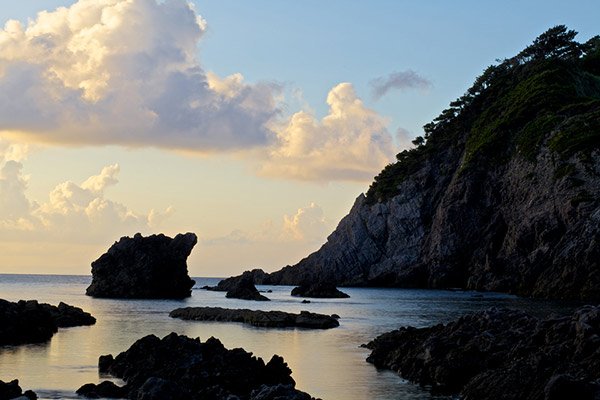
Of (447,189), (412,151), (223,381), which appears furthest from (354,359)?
(412,151)

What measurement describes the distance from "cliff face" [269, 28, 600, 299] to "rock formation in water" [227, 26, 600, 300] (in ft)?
0.82

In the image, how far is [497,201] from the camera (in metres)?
133

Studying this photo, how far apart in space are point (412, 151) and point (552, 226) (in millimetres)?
61514

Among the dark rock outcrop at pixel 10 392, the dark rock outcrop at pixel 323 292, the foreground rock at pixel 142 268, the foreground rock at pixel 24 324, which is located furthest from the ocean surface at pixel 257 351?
the dark rock outcrop at pixel 323 292

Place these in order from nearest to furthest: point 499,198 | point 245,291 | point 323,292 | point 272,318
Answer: point 272,318 → point 245,291 → point 323,292 → point 499,198

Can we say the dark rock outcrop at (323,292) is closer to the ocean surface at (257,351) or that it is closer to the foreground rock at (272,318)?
the ocean surface at (257,351)

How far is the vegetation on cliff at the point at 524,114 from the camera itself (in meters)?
119

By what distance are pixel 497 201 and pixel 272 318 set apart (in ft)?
286

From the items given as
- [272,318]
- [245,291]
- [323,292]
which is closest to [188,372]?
[272,318]

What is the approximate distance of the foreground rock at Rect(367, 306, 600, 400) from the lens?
74.0 ft

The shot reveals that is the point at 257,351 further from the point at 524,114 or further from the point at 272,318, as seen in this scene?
the point at 524,114

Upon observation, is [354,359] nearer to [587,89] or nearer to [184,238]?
[184,238]

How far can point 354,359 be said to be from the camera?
3684cm

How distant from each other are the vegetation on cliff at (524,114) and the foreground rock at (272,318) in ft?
228
